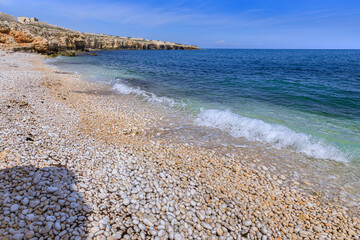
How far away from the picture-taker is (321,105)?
50.1 ft

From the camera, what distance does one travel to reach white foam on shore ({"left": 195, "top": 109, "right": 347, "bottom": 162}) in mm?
8250

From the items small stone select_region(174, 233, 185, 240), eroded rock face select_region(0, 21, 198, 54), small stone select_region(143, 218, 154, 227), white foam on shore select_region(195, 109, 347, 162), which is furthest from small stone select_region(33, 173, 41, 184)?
eroded rock face select_region(0, 21, 198, 54)

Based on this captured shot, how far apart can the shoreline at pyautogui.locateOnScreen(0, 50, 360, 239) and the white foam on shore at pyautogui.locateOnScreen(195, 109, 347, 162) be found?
2.49 metres

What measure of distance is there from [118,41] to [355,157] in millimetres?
134442

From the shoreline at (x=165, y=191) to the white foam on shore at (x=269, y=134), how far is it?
98.2 inches

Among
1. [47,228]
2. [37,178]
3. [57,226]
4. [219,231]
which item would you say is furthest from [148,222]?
[37,178]

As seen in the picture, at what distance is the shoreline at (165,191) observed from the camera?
4355 mm

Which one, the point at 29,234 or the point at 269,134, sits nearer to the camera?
the point at 29,234

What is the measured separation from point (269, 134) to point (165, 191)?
6725 millimetres

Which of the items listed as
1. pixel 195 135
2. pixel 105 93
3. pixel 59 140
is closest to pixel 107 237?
pixel 59 140

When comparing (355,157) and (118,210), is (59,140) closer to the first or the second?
(118,210)

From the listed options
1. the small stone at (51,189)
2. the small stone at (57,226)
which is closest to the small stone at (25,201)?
the small stone at (51,189)

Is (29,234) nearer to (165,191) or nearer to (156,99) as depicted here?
(165,191)

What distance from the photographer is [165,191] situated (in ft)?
17.3
